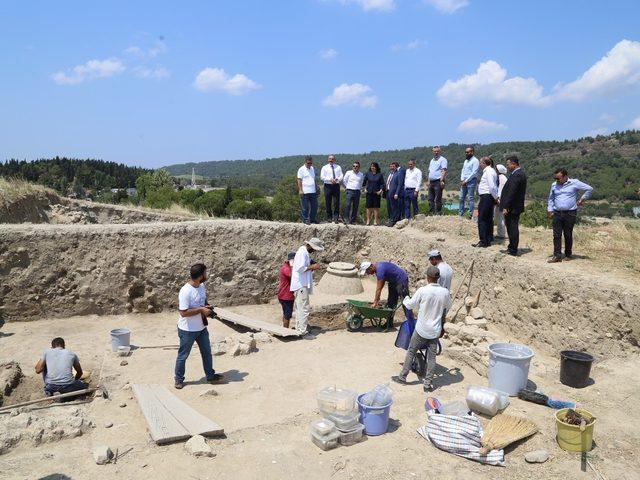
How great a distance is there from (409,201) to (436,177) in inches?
38.1

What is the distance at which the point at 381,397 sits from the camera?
17.5 feet

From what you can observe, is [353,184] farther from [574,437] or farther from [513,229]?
[574,437]

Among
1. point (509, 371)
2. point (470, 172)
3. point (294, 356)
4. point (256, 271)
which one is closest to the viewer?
point (509, 371)

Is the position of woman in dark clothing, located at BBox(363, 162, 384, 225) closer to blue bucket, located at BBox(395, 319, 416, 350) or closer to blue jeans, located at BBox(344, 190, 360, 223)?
blue jeans, located at BBox(344, 190, 360, 223)

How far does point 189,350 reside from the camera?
6461 mm

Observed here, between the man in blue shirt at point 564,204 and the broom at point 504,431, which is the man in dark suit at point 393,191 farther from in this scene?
the broom at point 504,431

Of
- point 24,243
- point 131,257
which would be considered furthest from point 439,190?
point 24,243

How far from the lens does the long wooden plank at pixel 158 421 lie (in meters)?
4.93

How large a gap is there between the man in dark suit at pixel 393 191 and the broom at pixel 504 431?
7894 mm

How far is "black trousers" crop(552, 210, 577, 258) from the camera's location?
7.97 meters

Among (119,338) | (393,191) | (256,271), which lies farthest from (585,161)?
(119,338)

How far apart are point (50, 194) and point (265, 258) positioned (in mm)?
9588

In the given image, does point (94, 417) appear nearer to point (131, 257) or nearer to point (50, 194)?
point (131, 257)

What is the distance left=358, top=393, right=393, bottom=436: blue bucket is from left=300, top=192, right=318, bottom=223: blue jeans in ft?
24.8
